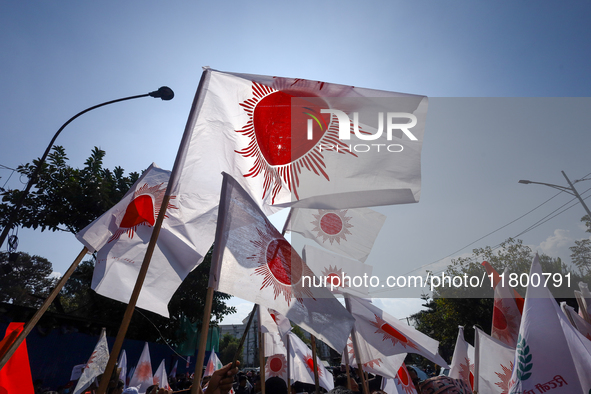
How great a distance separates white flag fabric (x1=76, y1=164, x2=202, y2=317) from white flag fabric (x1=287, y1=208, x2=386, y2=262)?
2.63 meters

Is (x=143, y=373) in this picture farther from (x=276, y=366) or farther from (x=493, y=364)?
(x=493, y=364)

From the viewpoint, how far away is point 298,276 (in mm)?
3121

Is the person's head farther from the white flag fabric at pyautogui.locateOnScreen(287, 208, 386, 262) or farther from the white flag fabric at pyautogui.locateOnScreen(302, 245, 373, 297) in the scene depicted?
the white flag fabric at pyautogui.locateOnScreen(287, 208, 386, 262)

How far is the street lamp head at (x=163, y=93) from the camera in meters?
7.60

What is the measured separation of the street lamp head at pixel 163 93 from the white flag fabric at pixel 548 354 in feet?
24.5

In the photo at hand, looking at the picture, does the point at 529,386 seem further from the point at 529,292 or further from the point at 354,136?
the point at 354,136

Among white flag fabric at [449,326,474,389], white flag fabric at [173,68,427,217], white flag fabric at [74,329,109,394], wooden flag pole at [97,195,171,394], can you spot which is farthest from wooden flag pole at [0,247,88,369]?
white flag fabric at [449,326,474,389]

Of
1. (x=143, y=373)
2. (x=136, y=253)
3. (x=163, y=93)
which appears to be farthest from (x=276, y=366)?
(x=163, y=93)

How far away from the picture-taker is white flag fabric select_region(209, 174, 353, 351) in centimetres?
276

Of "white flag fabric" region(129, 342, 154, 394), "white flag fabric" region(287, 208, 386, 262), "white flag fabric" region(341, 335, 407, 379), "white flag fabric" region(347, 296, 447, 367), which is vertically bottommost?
"white flag fabric" region(129, 342, 154, 394)

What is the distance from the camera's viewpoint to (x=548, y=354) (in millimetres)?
3371

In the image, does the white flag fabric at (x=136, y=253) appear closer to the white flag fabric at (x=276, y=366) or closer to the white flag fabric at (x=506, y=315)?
the white flag fabric at (x=506, y=315)

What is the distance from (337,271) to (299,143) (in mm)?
4210

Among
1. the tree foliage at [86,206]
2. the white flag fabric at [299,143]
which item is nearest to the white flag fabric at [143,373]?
the tree foliage at [86,206]
